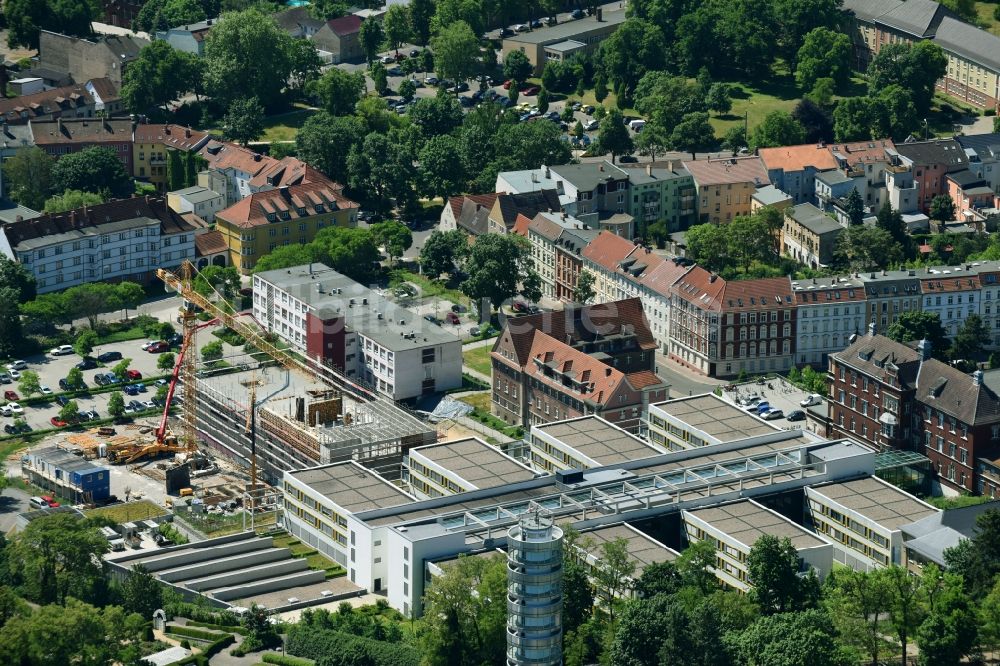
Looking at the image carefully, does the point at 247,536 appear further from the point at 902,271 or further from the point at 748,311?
the point at 902,271

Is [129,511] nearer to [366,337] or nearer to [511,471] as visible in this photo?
[366,337]

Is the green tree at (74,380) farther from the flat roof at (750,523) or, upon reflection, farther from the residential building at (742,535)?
the flat roof at (750,523)

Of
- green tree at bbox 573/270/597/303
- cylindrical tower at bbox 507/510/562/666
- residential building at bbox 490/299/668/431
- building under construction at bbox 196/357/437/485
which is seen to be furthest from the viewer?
green tree at bbox 573/270/597/303

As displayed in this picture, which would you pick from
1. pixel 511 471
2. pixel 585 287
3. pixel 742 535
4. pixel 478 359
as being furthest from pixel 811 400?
pixel 742 535

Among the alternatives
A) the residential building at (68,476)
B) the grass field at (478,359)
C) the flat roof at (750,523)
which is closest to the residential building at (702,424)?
the flat roof at (750,523)

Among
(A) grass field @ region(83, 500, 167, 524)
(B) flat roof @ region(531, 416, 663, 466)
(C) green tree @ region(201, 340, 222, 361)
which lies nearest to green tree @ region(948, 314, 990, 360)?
(B) flat roof @ region(531, 416, 663, 466)

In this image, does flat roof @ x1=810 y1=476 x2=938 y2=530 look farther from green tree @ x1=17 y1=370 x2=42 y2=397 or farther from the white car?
green tree @ x1=17 y1=370 x2=42 y2=397
